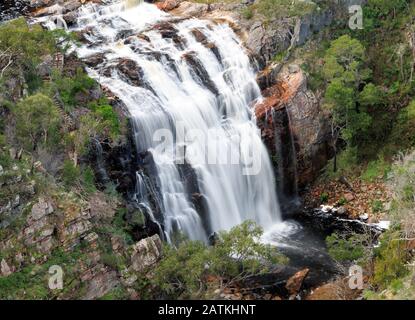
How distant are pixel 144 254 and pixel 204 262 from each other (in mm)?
3125

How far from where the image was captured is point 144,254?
83.8 ft

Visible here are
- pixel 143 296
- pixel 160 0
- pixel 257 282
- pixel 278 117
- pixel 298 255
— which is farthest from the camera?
pixel 160 0

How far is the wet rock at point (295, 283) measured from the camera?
27.0m

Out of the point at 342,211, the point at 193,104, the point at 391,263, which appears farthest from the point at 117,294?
the point at 342,211

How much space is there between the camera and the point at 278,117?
116ft

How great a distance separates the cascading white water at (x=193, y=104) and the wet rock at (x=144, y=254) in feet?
12.5

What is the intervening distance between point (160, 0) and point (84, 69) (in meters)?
13.0

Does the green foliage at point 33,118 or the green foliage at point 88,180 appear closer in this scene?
the green foliage at point 33,118

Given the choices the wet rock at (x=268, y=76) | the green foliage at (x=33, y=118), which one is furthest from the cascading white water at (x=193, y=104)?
the green foliage at (x=33, y=118)

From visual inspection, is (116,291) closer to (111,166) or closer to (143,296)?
(143,296)

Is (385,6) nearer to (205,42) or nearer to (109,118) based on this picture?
(205,42)

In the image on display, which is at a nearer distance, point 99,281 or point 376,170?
point 99,281

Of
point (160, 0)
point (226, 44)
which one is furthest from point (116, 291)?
point (160, 0)

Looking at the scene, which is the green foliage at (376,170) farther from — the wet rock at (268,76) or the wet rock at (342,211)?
the wet rock at (268,76)
